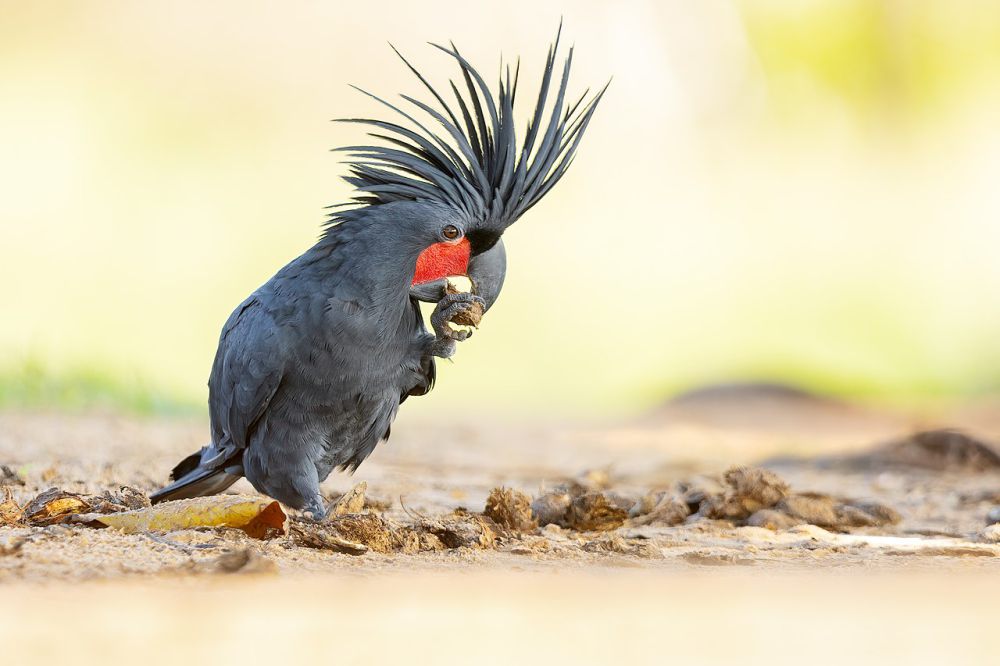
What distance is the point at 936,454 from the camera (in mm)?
7758

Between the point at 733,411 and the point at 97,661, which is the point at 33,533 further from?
the point at 733,411

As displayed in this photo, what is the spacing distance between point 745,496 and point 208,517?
2457 millimetres

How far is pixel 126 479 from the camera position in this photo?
17.9ft

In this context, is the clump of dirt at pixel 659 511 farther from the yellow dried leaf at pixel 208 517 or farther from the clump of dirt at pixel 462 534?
the yellow dried leaf at pixel 208 517

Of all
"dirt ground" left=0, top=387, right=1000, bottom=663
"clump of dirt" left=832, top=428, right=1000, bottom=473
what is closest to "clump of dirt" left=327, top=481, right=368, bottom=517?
"dirt ground" left=0, top=387, right=1000, bottom=663

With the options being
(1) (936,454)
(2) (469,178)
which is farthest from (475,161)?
(1) (936,454)

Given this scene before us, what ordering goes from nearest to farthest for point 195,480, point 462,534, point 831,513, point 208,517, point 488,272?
point 208,517, point 462,534, point 488,272, point 195,480, point 831,513

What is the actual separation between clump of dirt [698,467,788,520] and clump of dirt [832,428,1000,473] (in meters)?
3.03

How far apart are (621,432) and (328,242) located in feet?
24.1

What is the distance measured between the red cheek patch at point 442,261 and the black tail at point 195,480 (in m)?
1.23

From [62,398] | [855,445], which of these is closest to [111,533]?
[62,398]

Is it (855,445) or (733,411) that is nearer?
(855,445)

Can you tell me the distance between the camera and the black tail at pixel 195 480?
478 centimetres

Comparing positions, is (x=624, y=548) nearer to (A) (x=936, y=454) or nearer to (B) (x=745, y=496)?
(B) (x=745, y=496)
